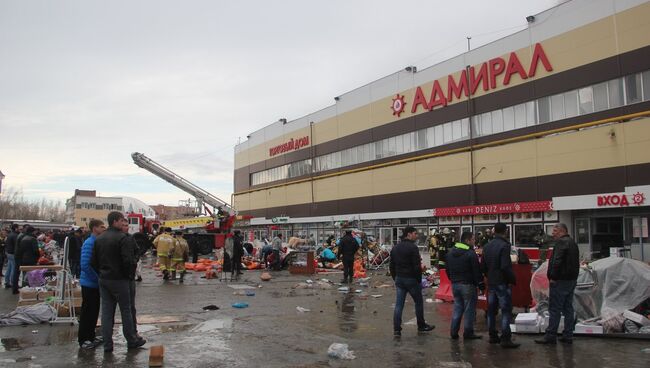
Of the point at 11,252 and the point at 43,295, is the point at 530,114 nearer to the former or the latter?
the point at 11,252

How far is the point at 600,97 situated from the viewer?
80.6ft

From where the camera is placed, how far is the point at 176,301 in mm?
13141

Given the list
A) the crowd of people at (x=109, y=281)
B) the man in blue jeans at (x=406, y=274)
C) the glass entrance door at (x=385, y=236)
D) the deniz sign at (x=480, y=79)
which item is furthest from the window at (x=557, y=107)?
the crowd of people at (x=109, y=281)

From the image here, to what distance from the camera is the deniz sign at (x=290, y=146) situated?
49425mm

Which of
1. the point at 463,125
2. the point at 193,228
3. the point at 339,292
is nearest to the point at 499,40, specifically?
the point at 463,125

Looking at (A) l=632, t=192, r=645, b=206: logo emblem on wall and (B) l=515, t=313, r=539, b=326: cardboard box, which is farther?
(A) l=632, t=192, r=645, b=206: logo emblem on wall

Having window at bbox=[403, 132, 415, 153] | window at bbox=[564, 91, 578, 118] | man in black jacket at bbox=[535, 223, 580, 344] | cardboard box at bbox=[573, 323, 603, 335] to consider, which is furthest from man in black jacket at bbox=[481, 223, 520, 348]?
window at bbox=[403, 132, 415, 153]

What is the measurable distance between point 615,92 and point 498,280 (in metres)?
19.8

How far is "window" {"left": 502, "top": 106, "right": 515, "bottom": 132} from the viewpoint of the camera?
94.5ft

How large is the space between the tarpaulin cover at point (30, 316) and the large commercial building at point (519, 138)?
71.8 feet

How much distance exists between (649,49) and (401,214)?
18.2 m

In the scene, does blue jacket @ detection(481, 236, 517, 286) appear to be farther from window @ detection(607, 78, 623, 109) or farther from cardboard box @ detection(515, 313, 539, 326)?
window @ detection(607, 78, 623, 109)

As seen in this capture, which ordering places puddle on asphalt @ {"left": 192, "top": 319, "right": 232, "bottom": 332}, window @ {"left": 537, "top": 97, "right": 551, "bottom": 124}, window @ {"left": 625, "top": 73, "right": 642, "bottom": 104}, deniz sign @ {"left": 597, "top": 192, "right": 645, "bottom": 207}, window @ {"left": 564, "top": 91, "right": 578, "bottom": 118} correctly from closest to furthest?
puddle on asphalt @ {"left": 192, "top": 319, "right": 232, "bottom": 332}, deniz sign @ {"left": 597, "top": 192, "right": 645, "bottom": 207}, window @ {"left": 625, "top": 73, "right": 642, "bottom": 104}, window @ {"left": 564, "top": 91, "right": 578, "bottom": 118}, window @ {"left": 537, "top": 97, "right": 551, "bottom": 124}

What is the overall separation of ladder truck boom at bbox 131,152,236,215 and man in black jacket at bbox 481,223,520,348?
35227mm
